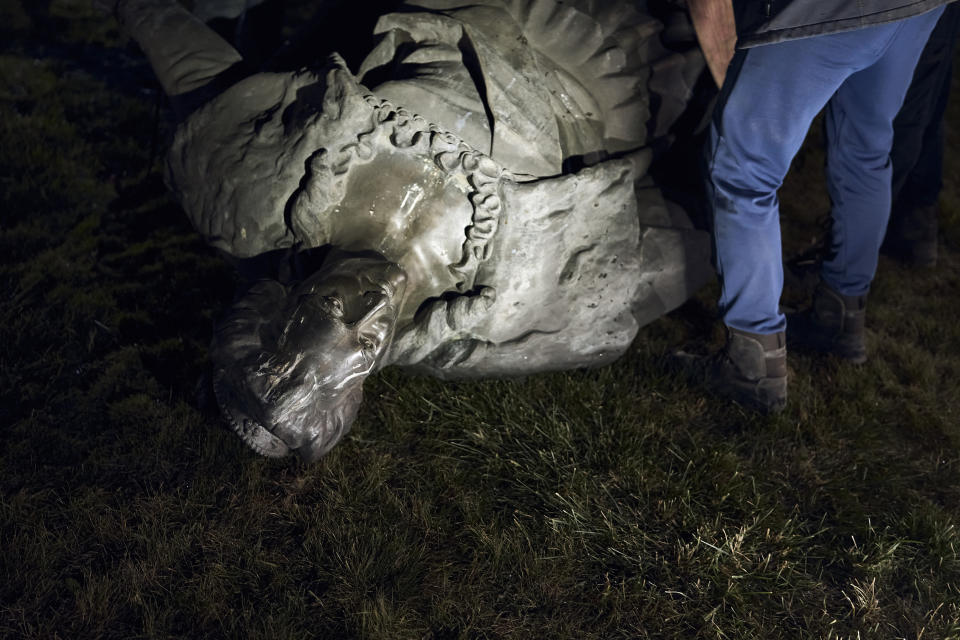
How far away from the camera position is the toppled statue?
177cm

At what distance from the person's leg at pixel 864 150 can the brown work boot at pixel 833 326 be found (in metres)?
0.03

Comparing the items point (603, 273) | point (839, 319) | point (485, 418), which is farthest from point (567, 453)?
point (839, 319)

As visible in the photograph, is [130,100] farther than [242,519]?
Yes

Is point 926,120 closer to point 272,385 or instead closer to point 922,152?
point 922,152

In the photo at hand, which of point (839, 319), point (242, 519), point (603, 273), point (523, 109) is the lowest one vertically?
point (839, 319)

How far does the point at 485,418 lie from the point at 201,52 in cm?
141

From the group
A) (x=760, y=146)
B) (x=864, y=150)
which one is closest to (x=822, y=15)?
(x=760, y=146)

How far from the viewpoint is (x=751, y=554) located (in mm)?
1962

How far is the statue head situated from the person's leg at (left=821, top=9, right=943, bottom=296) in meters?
1.41

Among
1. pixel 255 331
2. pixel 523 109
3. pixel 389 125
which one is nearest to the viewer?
pixel 255 331

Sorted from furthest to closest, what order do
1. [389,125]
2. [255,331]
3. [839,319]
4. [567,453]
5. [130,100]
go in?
[130,100], [839,319], [567,453], [389,125], [255,331]

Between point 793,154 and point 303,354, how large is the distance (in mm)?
1398

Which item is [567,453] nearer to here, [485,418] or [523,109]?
[485,418]

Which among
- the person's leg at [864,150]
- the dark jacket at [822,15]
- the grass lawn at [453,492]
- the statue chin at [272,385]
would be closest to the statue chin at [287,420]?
the statue chin at [272,385]
